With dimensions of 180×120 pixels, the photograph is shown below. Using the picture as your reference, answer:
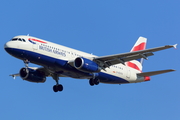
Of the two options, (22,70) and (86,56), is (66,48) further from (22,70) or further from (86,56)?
(22,70)

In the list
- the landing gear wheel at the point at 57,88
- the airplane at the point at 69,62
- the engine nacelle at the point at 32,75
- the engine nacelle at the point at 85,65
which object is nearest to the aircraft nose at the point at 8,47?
the airplane at the point at 69,62

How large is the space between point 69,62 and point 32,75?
688 cm

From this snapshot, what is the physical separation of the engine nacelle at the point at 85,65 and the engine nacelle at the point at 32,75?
6.96 m

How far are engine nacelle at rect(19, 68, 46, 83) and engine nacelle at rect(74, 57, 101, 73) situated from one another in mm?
6956

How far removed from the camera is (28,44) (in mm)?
45250

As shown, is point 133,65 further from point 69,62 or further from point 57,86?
point 69,62

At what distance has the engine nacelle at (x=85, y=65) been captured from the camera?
4659cm

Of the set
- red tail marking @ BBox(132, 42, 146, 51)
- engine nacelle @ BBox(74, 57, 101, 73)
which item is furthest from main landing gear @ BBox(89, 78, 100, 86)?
red tail marking @ BBox(132, 42, 146, 51)

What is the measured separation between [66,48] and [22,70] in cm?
694

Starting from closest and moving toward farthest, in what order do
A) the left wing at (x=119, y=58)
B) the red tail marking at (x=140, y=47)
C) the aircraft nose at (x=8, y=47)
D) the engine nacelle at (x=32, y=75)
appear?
the aircraft nose at (x=8, y=47) → the left wing at (x=119, y=58) → the engine nacelle at (x=32, y=75) → the red tail marking at (x=140, y=47)

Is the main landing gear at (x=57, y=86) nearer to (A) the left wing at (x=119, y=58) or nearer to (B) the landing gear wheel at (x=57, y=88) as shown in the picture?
(B) the landing gear wheel at (x=57, y=88)

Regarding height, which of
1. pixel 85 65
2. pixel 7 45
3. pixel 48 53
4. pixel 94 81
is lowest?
pixel 94 81

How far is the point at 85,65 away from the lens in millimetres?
46656

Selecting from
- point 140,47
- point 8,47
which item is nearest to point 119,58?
point 8,47
